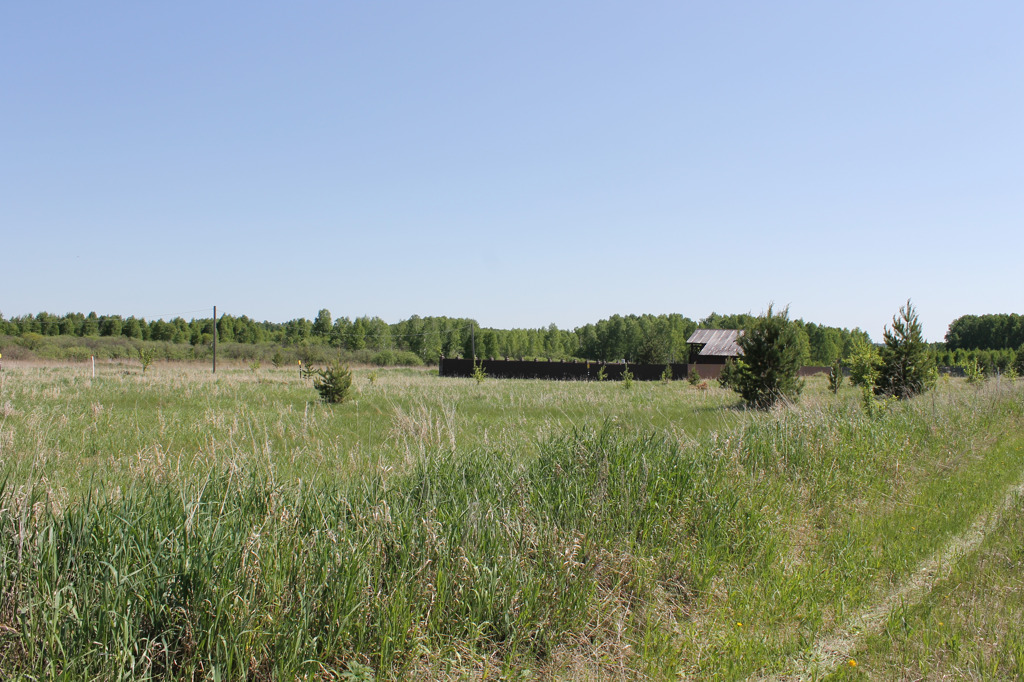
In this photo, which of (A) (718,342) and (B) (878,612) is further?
(A) (718,342)

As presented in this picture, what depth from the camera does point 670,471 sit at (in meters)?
5.29

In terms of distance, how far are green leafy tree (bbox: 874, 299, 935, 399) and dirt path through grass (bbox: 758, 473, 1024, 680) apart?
49.0 feet

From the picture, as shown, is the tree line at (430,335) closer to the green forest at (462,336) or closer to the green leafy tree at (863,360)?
the green forest at (462,336)

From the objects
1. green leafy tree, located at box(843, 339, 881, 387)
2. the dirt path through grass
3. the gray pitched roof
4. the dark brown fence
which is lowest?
the dirt path through grass

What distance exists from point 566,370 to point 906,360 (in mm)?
29508

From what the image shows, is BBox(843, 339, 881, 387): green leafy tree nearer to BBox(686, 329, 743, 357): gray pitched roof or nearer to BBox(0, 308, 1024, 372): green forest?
BBox(686, 329, 743, 357): gray pitched roof

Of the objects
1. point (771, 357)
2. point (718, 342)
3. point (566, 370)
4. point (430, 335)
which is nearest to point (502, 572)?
point (771, 357)

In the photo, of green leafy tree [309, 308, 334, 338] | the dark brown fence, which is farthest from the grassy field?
green leafy tree [309, 308, 334, 338]

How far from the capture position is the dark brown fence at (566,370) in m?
45.1

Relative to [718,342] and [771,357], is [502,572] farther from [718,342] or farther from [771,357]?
[718,342]

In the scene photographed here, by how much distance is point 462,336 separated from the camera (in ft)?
343

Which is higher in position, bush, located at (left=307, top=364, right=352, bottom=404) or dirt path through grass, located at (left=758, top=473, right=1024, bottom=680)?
bush, located at (left=307, top=364, right=352, bottom=404)

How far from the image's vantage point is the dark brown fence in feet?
148

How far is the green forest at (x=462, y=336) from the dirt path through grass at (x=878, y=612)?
65.6 metres
